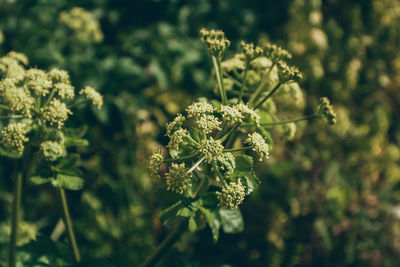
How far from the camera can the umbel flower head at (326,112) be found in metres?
1.99

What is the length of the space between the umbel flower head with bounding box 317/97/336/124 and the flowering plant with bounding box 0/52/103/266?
1284 millimetres

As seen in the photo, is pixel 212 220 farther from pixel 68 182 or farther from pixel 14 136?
pixel 14 136

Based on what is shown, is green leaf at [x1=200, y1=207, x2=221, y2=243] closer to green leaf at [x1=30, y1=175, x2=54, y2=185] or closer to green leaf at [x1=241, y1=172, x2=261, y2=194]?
green leaf at [x1=241, y1=172, x2=261, y2=194]

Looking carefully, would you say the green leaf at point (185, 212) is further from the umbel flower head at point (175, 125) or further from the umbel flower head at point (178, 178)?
the umbel flower head at point (175, 125)

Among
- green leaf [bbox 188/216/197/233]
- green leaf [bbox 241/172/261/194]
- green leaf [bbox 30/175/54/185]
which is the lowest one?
green leaf [bbox 188/216/197/233]

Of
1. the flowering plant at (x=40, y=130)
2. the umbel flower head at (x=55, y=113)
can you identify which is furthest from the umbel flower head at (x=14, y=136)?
the umbel flower head at (x=55, y=113)

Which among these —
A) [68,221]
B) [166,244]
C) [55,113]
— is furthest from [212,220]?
[55,113]

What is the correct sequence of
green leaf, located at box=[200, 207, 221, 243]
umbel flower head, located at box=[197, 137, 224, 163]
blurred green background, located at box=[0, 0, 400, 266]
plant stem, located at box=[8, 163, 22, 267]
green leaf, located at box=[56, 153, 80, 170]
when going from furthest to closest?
1. blurred green background, located at box=[0, 0, 400, 266]
2. plant stem, located at box=[8, 163, 22, 267]
3. green leaf, located at box=[56, 153, 80, 170]
4. green leaf, located at box=[200, 207, 221, 243]
5. umbel flower head, located at box=[197, 137, 224, 163]

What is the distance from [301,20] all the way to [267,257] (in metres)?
3.44

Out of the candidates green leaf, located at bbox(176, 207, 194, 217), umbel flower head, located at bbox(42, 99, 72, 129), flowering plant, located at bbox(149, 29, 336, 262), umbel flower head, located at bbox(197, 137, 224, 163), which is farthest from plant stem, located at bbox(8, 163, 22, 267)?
umbel flower head, located at bbox(197, 137, 224, 163)

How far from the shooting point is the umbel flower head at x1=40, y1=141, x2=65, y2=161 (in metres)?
1.80

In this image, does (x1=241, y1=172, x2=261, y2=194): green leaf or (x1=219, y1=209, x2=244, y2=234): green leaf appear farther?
(x1=219, y1=209, x2=244, y2=234): green leaf

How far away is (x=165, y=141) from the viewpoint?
11.4 ft

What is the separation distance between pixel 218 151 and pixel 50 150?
87 centimetres
